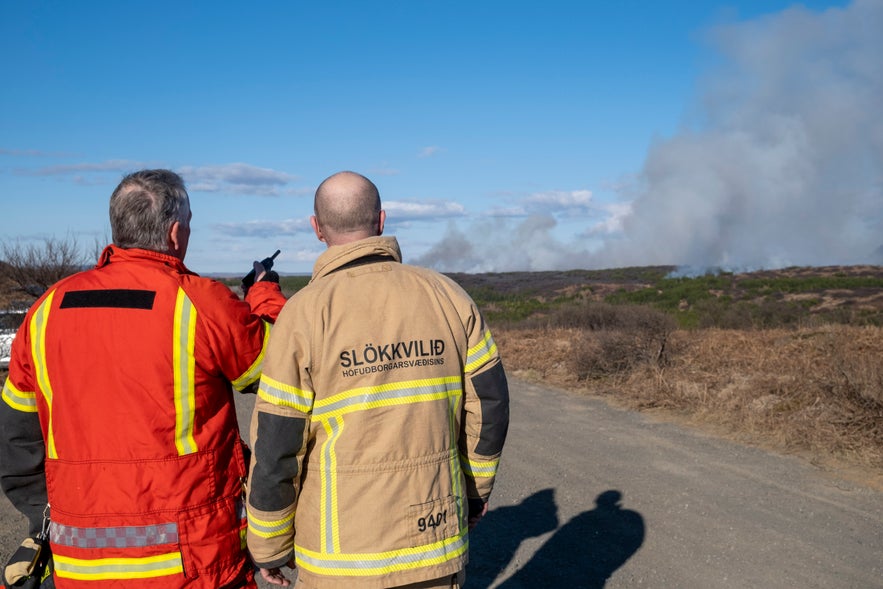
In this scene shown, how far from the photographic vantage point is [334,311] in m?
2.14

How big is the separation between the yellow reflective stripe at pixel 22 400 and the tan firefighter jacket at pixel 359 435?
72cm

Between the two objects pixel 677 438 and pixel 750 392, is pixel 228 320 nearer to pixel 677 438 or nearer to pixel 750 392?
pixel 677 438

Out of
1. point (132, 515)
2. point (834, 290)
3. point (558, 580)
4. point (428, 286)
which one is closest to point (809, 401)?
point (558, 580)

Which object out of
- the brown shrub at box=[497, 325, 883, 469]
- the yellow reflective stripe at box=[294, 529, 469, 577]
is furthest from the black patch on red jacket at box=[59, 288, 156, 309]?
the brown shrub at box=[497, 325, 883, 469]

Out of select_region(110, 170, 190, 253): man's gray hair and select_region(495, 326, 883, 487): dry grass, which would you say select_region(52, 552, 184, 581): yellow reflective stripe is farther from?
select_region(495, 326, 883, 487): dry grass

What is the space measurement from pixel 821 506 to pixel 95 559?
5289 millimetres

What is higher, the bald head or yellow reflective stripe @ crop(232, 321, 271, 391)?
the bald head

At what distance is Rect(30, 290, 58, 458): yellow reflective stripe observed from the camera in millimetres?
2189

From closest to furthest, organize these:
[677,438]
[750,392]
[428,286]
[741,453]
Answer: [428,286], [741,453], [677,438], [750,392]

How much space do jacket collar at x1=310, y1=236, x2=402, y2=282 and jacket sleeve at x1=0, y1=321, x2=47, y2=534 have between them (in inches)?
36.7

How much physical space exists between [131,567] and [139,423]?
1.34 ft

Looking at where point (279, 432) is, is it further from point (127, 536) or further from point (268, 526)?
point (127, 536)

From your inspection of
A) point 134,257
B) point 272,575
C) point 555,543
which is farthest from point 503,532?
point 134,257

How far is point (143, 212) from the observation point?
228cm
